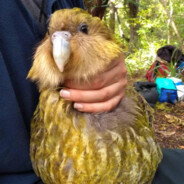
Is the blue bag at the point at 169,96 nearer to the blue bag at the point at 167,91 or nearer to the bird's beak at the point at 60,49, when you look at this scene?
the blue bag at the point at 167,91

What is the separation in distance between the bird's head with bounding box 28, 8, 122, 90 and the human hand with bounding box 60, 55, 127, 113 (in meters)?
0.05

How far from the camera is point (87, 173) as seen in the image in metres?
1.09

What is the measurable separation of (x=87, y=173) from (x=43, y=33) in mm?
886

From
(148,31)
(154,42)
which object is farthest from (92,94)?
(148,31)

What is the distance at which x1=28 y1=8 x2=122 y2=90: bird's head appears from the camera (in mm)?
1041

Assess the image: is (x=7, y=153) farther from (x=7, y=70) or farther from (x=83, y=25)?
(x=83, y=25)

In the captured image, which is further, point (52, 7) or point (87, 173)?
point (52, 7)

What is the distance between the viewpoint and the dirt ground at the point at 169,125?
327cm

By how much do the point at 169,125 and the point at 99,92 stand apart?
114 inches

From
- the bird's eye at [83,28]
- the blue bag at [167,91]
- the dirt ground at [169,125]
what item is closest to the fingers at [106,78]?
the bird's eye at [83,28]

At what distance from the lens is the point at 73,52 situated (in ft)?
3.42

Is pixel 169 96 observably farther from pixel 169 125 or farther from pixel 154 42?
pixel 154 42

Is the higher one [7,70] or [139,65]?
[7,70]

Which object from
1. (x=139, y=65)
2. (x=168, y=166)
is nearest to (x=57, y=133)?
(x=168, y=166)
